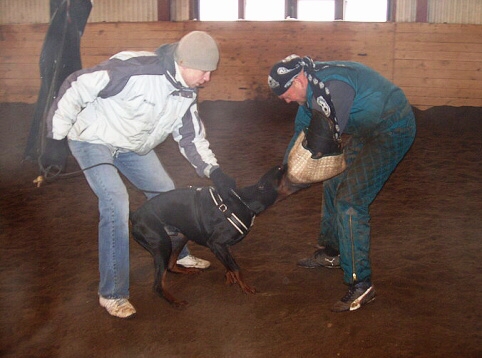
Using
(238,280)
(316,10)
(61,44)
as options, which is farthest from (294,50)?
(238,280)

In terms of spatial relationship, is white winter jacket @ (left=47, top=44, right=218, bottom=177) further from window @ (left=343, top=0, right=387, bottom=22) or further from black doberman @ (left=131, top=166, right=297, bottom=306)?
window @ (left=343, top=0, right=387, bottom=22)

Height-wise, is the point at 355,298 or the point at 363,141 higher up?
the point at 363,141

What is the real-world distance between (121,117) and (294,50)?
8240 millimetres

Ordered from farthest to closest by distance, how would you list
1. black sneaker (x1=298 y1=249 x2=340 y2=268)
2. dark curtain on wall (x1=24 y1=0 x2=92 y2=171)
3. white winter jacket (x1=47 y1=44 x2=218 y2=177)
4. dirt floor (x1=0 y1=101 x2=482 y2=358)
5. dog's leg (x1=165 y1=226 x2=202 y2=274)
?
dark curtain on wall (x1=24 y1=0 x2=92 y2=171)
black sneaker (x1=298 y1=249 x2=340 y2=268)
dog's leg (x1=165 y1=226 x2=202 y2=274)
dirt floor (x1=0 y1=101 x2=482 y2=358)
white winter jacket (x1=47 y1=44 x2=218 y2=177)

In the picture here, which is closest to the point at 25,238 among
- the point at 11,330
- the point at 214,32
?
the point at 11,330

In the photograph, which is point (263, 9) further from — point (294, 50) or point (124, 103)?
point (124, 103)

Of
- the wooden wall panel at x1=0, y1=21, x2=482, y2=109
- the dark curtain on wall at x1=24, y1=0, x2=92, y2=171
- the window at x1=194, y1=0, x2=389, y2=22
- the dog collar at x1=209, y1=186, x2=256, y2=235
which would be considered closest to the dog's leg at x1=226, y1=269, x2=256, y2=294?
the dog collar at x1=209, y1=186, x2=256, y2=235

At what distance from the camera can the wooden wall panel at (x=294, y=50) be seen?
1059cm

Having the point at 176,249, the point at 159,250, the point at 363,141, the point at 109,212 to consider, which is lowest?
the point at 176,249

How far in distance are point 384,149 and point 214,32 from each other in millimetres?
8545

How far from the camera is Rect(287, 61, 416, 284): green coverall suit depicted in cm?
334

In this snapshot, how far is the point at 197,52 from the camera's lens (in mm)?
3168

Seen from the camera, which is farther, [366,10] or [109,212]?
[366,10]

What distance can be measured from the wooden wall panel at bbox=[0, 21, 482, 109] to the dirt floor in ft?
14.0
